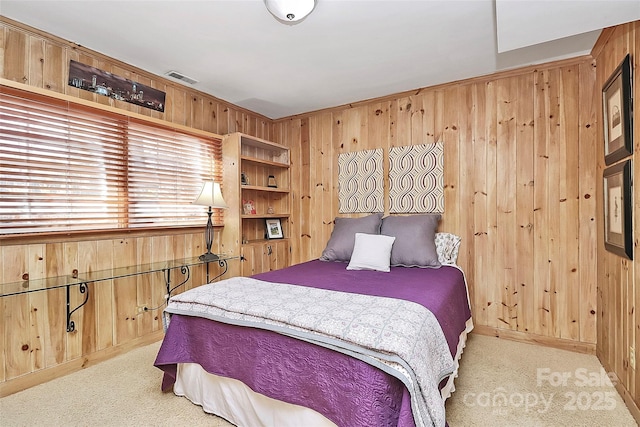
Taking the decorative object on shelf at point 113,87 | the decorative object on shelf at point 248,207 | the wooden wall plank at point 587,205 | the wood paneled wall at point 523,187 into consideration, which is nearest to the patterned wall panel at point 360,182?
the wood paneled wall at point 523,187

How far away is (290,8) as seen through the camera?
1781mm

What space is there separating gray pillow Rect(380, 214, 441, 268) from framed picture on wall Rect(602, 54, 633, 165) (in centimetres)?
130

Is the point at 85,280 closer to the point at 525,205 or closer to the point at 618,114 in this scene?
the point at 525,205

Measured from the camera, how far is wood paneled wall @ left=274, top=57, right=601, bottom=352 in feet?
8.23

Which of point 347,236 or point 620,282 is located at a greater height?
point 347,236

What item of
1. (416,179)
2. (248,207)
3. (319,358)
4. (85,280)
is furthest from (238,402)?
(416,179)

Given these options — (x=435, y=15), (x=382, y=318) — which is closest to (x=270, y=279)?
(x=382, y=318)

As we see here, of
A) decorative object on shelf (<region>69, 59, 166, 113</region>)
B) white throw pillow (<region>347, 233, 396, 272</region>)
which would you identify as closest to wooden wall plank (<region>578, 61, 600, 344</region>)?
white throw pillow (<region>347, 233, 396, 272</region>)

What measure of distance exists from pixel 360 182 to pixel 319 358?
2.43 metres

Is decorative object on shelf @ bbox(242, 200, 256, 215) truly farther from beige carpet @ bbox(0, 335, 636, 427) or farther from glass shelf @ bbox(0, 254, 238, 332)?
beige carpet @ bbox(0, 335, 636, 427)

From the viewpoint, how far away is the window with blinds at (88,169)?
76.9 inches

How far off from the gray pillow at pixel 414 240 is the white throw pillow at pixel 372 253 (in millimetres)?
92

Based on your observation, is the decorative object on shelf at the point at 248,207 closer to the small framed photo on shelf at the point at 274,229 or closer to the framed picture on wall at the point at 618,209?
the small framed photo on shelf at the point at 274,229

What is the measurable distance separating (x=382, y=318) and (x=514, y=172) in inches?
85.6
